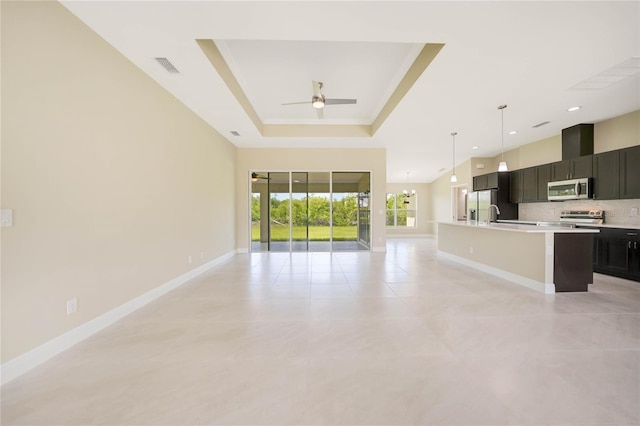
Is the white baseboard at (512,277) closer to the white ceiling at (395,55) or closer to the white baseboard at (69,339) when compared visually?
the white ceiling at (395,55)

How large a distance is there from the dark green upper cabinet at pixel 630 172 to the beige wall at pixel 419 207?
7.60 m

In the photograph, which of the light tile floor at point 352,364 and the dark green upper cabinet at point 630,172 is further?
the dark green upper cabinet at point 630,172

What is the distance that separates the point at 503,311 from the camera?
312 centimetres

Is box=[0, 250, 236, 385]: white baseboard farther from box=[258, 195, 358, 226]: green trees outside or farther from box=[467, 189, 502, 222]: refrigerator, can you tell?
box=[467, 189, 502, 222]: refrigerator

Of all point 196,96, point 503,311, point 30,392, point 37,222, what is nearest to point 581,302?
point 503,311

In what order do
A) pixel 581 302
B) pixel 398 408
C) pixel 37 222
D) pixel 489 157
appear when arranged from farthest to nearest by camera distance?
pixel 489 157 → pixel 581 302 → pixel 37 222 → pixel 398 408

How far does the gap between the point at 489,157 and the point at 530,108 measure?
14.5ft

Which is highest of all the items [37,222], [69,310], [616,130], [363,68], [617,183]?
[363,68]

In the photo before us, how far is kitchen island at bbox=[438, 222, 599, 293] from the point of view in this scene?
3838mm

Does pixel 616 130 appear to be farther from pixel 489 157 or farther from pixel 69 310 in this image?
pixel 69 310

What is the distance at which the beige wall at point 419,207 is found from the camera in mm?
12312

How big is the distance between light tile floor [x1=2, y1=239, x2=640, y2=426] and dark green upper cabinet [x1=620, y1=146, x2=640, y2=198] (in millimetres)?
2230

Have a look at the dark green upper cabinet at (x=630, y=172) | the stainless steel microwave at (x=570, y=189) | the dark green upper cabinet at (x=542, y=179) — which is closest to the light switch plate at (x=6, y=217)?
the dark green upper cabinet at (x=630, y=172)

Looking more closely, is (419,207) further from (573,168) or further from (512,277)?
(512,277)
